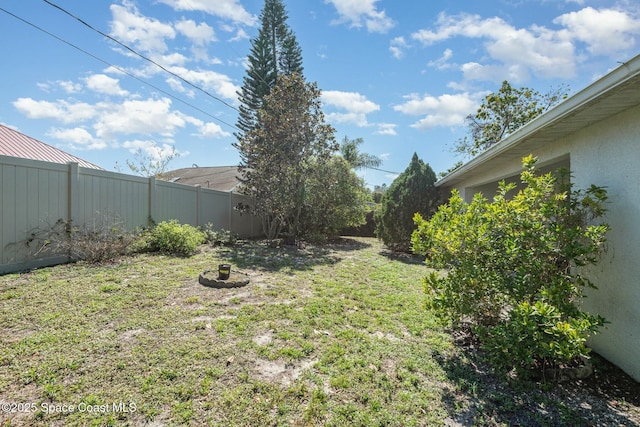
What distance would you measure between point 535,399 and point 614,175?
7.25ft

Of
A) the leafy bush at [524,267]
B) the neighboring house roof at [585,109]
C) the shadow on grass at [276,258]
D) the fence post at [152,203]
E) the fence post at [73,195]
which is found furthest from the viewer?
the fence post at [152,203]

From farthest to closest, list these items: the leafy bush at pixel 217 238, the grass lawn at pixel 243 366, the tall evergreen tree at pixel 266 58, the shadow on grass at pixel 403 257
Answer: the tall evergreen tree at pixel 266 58 → the leafy bush at pixel 217 238 → the shadow on grass at pixel 403 257 → the grass lawn at pixel 243 366

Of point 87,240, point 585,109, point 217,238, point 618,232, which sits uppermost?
point 585,109

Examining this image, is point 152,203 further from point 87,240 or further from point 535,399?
point 535,399

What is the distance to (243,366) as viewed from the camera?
2520 mm

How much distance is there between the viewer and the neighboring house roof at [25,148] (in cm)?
1076

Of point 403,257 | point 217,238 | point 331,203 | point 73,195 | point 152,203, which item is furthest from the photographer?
point 331,203

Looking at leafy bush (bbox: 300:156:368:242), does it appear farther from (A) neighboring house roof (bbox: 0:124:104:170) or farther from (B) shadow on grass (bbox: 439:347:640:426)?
(B) shadow on grass (bbox: 439:347:640:426)

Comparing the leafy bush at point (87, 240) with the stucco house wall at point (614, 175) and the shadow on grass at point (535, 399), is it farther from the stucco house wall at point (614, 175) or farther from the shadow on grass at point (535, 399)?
the stucco house wall at point (614, 175)


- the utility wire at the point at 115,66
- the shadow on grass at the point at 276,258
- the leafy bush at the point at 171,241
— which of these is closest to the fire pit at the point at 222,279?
the shadow on grass at the point at 276,258

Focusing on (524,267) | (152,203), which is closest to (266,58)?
(152,203)

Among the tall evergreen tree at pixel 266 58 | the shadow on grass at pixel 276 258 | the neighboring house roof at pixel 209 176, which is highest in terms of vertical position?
the tall evergreen tree at pixel 266 58

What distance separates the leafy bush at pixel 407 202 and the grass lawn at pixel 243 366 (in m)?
4.87

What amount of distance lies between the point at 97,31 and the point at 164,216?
4.89 meters
